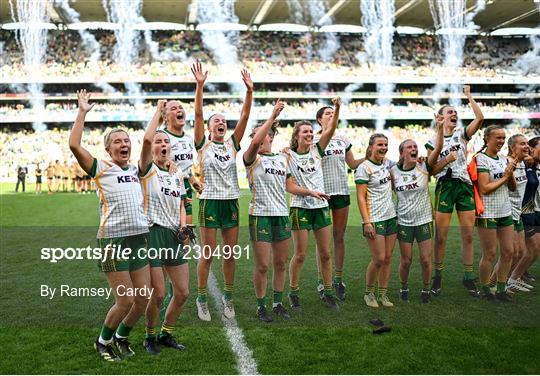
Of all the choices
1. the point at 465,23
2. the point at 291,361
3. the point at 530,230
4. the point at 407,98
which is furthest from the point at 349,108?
the point at 291,361

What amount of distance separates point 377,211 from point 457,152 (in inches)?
55.7

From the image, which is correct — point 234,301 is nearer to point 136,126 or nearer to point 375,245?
point 375,245

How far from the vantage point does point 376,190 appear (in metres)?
5.97

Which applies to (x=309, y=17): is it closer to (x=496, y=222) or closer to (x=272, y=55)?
(x=272, y=55)

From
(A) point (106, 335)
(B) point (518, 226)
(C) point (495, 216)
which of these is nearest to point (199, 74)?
(A) point (106, 335)

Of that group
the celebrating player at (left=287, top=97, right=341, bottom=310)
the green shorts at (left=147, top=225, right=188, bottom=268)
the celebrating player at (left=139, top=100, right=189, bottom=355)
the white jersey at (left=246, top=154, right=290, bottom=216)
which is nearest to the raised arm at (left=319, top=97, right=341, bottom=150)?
the celebrating player at (left=287, top=97, right=341, bottom=310)

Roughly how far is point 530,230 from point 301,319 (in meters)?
3.35

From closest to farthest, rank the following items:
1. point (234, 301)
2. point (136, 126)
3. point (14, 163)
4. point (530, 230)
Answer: point (234, 301) < point (530, 230) < point (14, 163) < point (136, 126)

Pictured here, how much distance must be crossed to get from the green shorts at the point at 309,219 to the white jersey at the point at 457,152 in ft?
5.57

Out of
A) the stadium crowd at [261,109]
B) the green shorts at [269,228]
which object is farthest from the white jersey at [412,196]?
the stadium crowd at [261,109]

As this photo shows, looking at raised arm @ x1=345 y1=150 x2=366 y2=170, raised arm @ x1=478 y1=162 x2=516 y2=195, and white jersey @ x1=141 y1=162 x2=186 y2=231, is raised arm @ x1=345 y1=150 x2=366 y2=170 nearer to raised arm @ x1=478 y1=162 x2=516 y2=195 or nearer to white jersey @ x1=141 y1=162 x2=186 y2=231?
raised arm @ x1=478 y1=162 x2=516 y2=195

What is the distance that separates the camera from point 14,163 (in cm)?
3384

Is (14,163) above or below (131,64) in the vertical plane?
below

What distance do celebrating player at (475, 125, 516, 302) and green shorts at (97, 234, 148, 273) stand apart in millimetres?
3872
